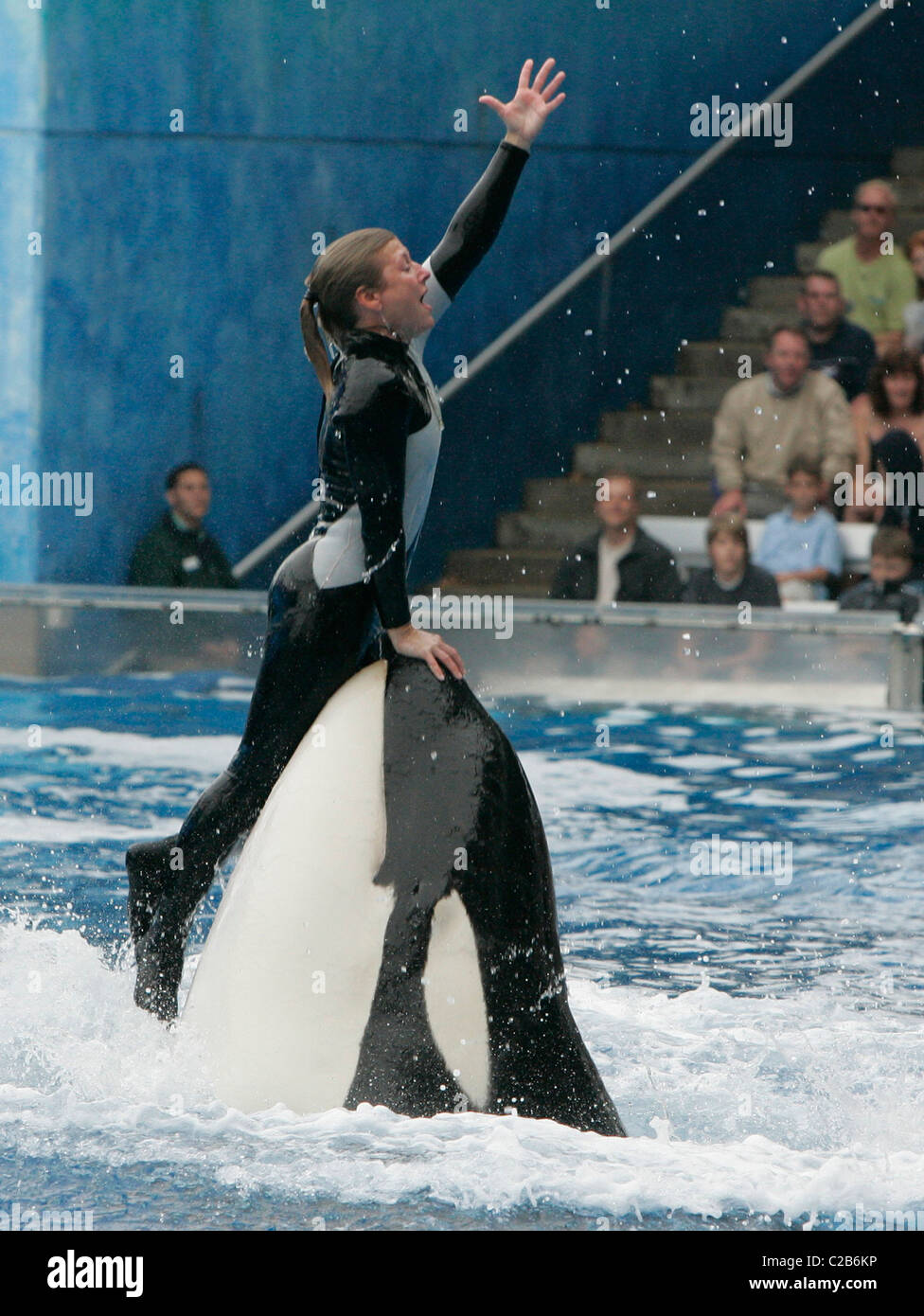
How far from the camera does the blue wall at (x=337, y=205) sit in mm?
→ 11617

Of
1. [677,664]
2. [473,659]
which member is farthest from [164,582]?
[677,664]

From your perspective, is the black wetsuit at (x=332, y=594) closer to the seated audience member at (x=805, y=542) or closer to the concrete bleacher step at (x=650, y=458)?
the seated audience member at (x=805, y=542)

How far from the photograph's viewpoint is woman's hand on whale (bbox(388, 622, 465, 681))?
339 cm

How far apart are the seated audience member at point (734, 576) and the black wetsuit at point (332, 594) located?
6108mm

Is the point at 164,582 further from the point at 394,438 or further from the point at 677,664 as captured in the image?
the point at 394,438

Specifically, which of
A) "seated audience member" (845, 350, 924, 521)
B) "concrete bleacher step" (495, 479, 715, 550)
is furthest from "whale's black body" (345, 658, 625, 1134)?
"concrete bleacher step" (495, 479, 715, 550)

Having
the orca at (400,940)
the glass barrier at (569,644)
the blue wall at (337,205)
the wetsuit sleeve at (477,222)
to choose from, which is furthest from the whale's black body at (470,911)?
the blue wall at (337,205)

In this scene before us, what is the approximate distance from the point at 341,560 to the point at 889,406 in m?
7.48

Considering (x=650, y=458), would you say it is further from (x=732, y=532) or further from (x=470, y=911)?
(x=470, y=911)

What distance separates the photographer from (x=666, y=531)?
428 inches

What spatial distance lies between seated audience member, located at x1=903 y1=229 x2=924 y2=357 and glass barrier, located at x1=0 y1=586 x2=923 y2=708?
105 inches

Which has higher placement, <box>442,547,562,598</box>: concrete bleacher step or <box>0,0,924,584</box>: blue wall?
<box>0,0,924,584</box>: blue wall

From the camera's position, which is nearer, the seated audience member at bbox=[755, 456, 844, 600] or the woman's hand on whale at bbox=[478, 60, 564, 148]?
the woman's hand on whale at bbox=[478, 60, 564, 148]

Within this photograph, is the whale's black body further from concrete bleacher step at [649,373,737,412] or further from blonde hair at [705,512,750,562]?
concrete bleacher step at [649,373,737,412]
